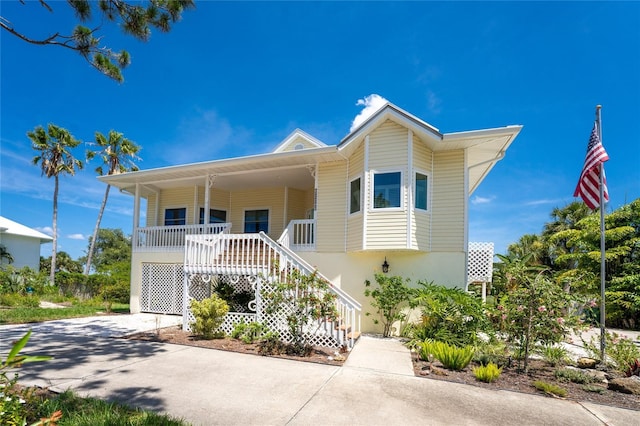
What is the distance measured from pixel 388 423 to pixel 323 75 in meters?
12.7

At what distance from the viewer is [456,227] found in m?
9.78

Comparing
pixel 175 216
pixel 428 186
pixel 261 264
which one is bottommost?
pixel 261 264

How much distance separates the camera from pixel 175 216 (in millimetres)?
15883

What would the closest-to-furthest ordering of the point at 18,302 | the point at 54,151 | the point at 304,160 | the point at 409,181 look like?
the point at 409,181 → the point at 304,160 → the point at 18,302 → the point at 54,151

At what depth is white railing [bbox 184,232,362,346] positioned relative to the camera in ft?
25.3

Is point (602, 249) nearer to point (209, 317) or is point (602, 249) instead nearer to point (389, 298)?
point (389, 298)

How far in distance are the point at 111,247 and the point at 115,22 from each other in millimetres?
40742

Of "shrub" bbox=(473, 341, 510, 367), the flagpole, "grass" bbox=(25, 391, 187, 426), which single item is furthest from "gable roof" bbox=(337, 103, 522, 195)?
"grass" bbox=(25, 391, 187, 426)

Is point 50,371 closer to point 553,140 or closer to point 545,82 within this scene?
point 545,82

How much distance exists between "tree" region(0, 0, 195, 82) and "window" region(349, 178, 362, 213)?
6552 millimetres

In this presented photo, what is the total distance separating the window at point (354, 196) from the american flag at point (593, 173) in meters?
Result: 5.90

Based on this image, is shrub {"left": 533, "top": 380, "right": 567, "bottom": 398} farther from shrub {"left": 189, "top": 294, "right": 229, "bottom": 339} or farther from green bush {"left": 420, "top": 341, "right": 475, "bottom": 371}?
shrub {"left": 189, "top": 294, "right": 229, "bottom": 339}

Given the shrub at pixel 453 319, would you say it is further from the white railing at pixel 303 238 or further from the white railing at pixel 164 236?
the white railing at pixel 164 236

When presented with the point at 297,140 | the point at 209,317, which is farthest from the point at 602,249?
the point at 297,140
